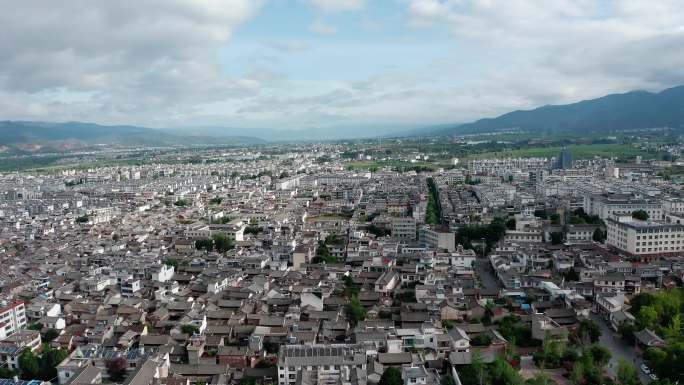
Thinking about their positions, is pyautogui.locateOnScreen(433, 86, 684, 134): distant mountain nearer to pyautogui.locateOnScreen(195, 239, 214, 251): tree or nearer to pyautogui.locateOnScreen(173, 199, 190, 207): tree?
pyautogui.locateOnScreen(173, 199, 190, 207): tree

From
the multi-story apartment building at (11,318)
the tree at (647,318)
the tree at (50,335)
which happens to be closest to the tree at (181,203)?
the multi-story apartment building at (11,318)

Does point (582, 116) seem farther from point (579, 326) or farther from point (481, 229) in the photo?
point (579, 326)

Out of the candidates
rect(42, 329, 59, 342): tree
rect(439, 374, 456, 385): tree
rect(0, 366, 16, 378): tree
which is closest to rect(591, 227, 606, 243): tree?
rect(439, 374, 456, 385): tree

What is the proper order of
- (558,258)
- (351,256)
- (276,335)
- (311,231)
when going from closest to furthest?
(276,335)
(558,258)
(351,256)
(311,231)

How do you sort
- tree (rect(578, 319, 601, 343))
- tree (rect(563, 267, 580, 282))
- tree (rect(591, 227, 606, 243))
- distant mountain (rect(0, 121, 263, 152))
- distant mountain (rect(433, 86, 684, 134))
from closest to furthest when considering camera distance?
tree (rect(578, 319, 601, 343)) < tree (rect(563, 267, 580, 282)) < tree (rect(591, 227, 606, 243)) < distant mountain (rect(433, 86, 684, 134)) < distant mountain (rect(0, 121, 263, 152))

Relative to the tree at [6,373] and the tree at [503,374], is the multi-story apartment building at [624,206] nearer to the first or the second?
the tree at [503,374]

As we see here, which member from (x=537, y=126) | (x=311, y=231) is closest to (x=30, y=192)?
(x=311, y=231)

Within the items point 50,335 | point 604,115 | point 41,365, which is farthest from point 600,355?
point 604,115
